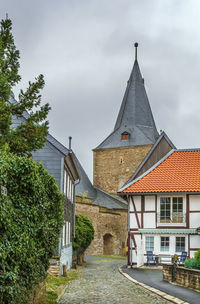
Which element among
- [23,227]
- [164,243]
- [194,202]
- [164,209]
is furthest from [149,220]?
[23,227]

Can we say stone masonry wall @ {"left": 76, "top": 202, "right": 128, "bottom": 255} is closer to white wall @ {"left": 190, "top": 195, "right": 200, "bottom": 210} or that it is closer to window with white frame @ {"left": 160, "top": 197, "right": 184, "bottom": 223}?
window with white frame @ {"left": 160, "top": 197, "right": 184, "bottom": 223}

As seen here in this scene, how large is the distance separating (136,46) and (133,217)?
38.8 meters

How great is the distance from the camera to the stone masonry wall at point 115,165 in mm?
51031

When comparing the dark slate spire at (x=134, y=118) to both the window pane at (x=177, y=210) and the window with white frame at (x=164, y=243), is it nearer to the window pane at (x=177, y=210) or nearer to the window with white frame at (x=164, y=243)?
the window pane at (x=177, y=210)

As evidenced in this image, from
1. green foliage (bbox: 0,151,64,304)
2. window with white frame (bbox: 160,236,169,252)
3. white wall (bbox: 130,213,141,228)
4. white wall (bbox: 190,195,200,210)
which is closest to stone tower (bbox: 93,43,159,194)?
white wall (bbox: 130,213,141,228)

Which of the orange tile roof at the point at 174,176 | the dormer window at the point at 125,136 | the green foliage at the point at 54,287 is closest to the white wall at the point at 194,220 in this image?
the orange tile roof at the point at 174,176

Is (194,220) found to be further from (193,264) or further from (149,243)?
(193,264)

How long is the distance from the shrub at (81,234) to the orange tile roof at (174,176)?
14.2ft

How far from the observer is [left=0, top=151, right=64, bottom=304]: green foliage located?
6.00m

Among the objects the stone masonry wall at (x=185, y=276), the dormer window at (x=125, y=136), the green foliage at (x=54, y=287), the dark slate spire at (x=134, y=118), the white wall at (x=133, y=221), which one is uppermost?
the dark slate spire at (x=134, y=118)

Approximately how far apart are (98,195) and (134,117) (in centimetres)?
1121

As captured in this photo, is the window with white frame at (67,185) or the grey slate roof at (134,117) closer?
the window with white frame at (67,185)

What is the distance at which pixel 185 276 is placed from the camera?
13.3 meters

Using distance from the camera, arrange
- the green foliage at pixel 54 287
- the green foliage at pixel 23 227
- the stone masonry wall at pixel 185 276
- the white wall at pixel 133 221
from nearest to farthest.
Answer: the green foliage at pixel 23 227
the green foliage at pixel 54 287
the stone masonry wall at pixel 185 276
the white wall at pixel 133 221
